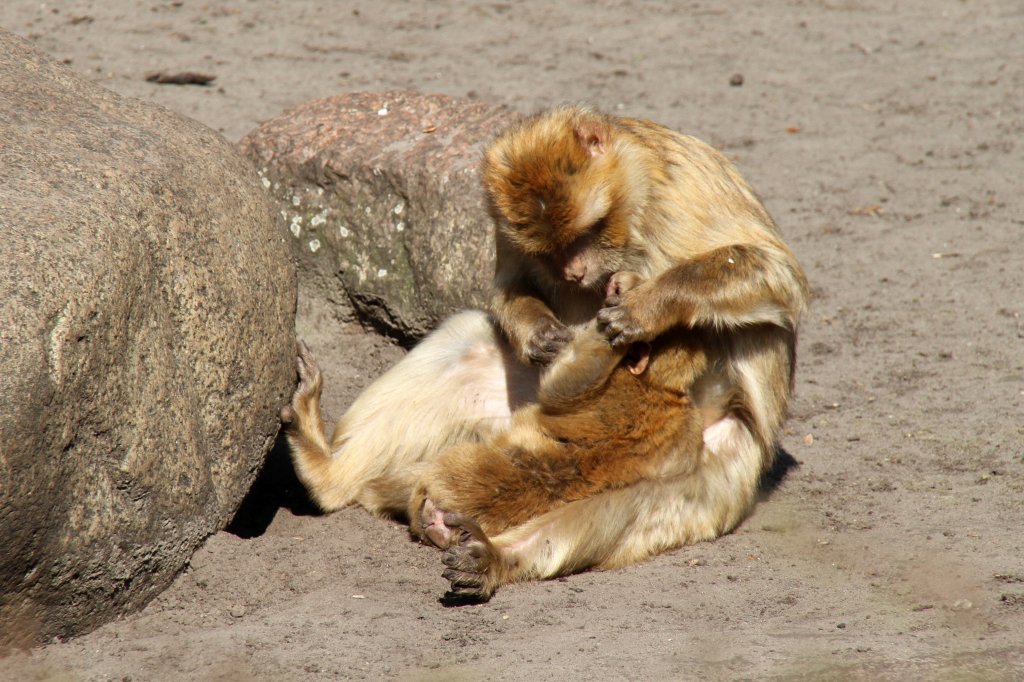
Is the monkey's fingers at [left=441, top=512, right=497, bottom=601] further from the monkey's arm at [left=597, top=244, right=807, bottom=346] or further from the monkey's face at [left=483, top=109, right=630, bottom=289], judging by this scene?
the monkey's face at [left=483, top=109, right=630, bottom=289]

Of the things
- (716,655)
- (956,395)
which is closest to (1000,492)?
(956,395)

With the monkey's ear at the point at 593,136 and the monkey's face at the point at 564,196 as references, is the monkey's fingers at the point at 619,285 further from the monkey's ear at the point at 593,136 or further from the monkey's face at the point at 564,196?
the monkey's ear at the point at 593,136

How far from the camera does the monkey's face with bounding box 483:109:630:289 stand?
14.6 feet

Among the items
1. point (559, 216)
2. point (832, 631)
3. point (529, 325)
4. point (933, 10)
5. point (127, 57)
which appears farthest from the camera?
point (933, 10)

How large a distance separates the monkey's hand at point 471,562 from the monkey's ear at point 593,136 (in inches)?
56.9

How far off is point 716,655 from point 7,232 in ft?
8.13

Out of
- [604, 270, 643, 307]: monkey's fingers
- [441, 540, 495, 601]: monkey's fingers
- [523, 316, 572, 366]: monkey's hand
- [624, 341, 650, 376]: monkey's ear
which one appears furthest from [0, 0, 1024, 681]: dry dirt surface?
[604, 270, 643, 307]: monkey's fingers

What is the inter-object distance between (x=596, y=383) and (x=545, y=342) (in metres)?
0.28

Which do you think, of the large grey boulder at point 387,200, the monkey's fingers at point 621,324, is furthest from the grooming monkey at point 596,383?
the large grey boulder at point 387,200

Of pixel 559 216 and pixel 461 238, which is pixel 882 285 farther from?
pixel 559 216

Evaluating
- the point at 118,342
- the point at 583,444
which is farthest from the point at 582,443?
the point at 118,342

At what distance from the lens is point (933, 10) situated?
11422 millimetres

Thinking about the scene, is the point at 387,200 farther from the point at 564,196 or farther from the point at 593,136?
the point at 564,196

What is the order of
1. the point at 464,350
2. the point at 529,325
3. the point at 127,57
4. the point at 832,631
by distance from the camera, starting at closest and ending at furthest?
the point at 832,631 → the point at 529,325 → the point at 464,350 → the point at 127,57
